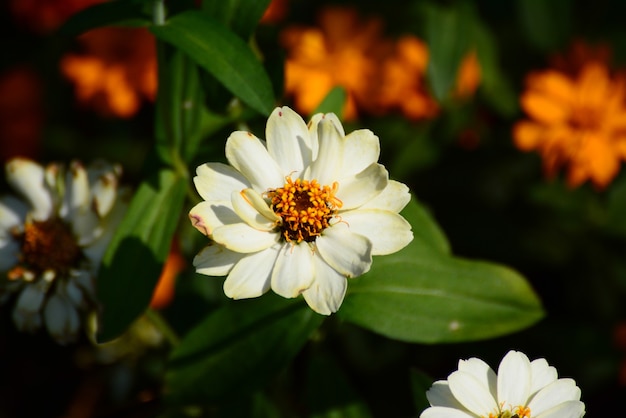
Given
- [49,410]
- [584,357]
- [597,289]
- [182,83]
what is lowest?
[49,410]

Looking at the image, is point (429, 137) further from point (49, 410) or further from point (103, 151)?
point (49, 410)

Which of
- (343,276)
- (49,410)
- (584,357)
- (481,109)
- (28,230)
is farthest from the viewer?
(481,109)

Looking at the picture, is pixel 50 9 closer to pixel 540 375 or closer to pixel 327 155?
pixel 327 155

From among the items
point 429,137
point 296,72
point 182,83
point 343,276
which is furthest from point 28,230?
point 429,137

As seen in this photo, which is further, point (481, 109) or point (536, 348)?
point (481, 109)

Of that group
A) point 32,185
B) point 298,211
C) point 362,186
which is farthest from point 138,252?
point 362,186

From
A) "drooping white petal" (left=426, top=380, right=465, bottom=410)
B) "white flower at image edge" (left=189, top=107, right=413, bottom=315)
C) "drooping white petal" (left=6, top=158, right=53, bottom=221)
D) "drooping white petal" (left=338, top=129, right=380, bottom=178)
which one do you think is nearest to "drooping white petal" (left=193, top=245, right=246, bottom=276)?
"white flower at image edge" (left=189, top=107, right=413, bottom=315)

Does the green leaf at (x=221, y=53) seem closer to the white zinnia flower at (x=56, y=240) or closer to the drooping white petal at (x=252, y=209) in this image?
the drooping white petal at (x=252, y=209)
